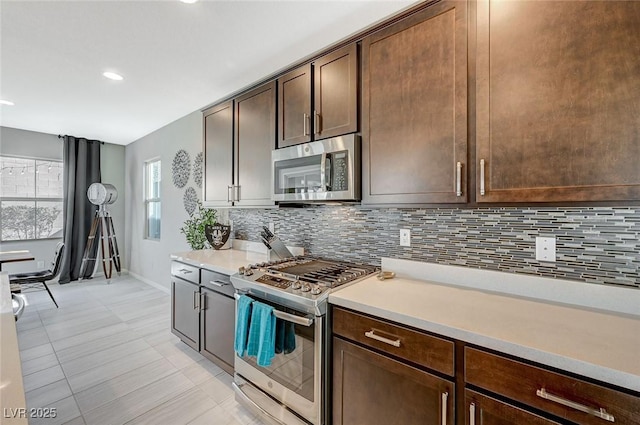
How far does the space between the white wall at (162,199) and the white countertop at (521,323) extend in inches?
123

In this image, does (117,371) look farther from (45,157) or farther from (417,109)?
(45,157)

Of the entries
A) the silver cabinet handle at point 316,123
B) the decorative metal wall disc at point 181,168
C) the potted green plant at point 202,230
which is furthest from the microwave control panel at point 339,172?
the decorative metal wall disc at point 181,168

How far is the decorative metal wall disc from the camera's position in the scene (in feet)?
13.0

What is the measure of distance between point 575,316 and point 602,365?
0.43 m

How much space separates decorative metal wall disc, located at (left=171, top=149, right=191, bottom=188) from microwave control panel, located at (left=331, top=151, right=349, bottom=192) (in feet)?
9.26

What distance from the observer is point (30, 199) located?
4.81 m

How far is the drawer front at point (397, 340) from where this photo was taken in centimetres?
113

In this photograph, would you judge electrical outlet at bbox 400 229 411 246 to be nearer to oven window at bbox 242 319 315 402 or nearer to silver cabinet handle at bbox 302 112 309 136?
oven window at bbox 242 319 315 402

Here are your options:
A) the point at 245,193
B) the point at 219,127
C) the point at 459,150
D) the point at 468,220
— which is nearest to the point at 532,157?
the point at 459,150

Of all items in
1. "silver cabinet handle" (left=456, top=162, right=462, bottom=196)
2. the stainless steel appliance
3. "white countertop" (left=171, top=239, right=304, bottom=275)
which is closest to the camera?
"silver cabinet handle" (left=456, top=162, right=462, bottom=196)

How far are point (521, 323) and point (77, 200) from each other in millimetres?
6576

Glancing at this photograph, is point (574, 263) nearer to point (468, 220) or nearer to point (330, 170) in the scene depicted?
point (468, 220)

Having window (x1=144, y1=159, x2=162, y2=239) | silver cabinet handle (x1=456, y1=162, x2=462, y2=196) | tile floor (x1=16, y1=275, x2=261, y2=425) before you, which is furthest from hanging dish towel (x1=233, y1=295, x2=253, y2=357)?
window (x1=144, y1=159, x2=162, y2=239)

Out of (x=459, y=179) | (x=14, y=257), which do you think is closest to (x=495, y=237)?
(x=459, y=179)
